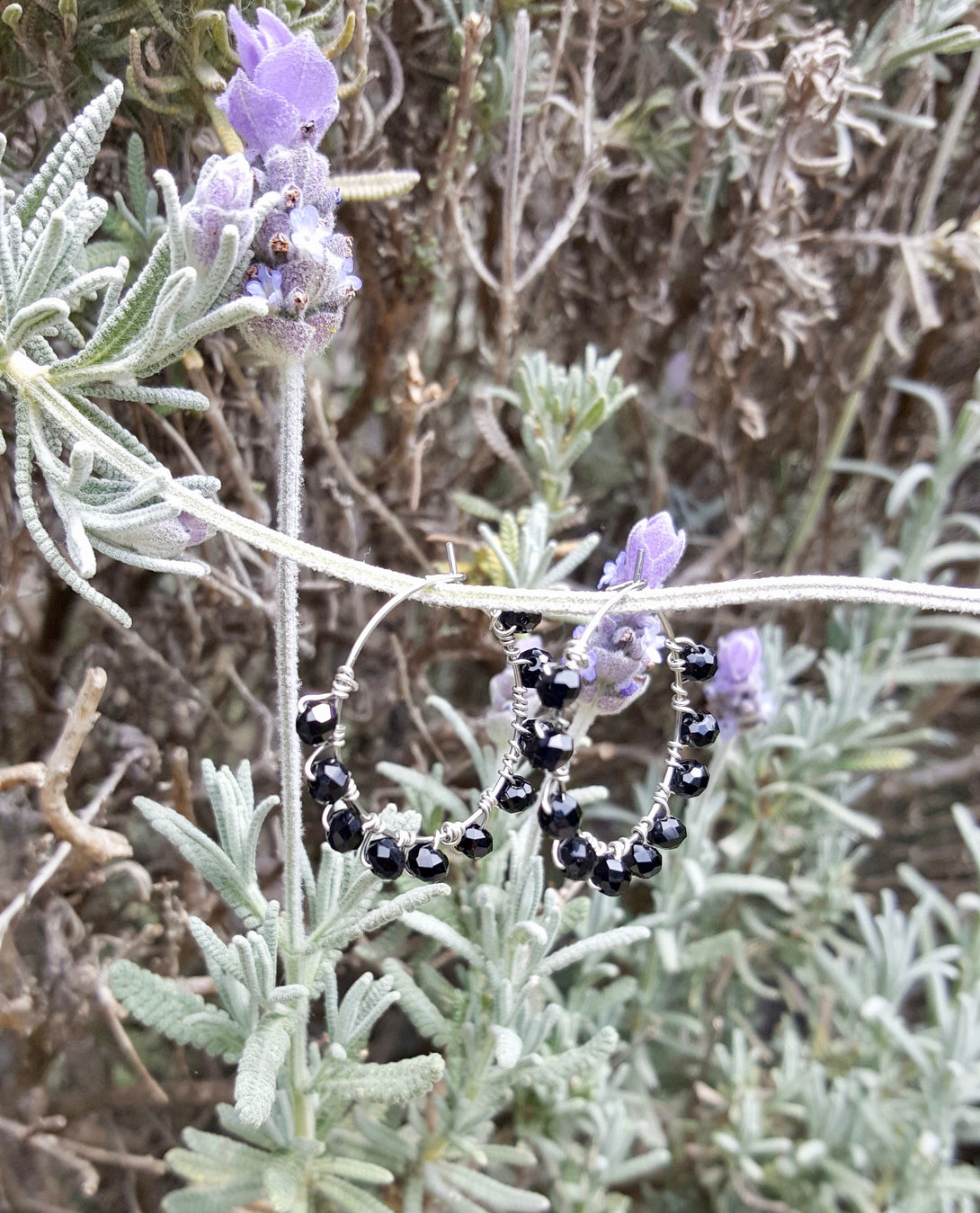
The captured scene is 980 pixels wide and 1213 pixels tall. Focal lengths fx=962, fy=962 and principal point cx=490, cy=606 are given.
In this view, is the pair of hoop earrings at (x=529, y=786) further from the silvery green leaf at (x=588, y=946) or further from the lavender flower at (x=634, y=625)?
the silvery green leaf at (x=588, y=946)

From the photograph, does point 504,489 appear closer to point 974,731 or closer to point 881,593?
point 881,593

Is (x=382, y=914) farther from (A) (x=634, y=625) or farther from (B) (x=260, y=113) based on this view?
(B) (x=260, y=113)

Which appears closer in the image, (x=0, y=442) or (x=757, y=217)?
(x=0, y=442)

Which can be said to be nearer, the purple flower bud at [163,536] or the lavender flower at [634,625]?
the purple flower bud at [163,536]

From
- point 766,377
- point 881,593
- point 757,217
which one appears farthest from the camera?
point 766,377

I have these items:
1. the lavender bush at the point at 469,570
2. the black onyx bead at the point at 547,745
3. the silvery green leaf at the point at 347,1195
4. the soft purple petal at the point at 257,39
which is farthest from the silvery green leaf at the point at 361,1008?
the soft purple petal at the point at 257,39

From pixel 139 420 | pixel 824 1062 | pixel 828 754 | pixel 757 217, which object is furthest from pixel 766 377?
pixel 824 1062

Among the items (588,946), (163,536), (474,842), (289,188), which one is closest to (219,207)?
(289,188)
